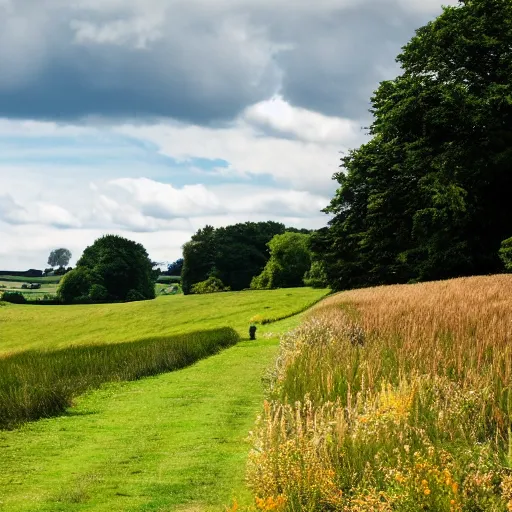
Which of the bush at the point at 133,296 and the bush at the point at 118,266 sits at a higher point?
the bush at the point at 118,266

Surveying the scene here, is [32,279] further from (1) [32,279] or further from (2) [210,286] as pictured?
(2) [210,286]

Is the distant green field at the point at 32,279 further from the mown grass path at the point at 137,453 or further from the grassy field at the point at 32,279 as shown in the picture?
the mown grass path at the point at 137,453

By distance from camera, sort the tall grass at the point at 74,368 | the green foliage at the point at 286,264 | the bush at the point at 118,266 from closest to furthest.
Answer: the tall grass at the point at 74,368 < the green foliage at the point at 286,264 < the bush at the point at 118,266

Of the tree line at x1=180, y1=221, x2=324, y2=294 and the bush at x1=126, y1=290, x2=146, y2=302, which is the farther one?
the bush at x1=126, y1=290, x2=146, y2=302

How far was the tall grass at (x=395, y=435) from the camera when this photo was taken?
675 centimetres

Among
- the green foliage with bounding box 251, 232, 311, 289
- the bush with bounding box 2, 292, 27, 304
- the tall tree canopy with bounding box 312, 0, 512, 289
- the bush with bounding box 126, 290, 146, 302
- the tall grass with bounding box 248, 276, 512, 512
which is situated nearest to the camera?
the tall grass with bounding box 248, 276, 512, 512

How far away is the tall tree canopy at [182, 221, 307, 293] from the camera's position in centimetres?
11362

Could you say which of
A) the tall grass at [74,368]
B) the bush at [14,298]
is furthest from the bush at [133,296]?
the tall grass at [74,368]

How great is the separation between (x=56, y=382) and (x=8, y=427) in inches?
147

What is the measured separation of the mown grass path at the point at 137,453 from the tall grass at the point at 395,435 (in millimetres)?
919

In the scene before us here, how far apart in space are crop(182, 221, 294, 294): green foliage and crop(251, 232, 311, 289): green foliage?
950 centimetres

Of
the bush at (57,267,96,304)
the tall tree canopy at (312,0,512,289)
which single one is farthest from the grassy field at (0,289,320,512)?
the bush at (57,267,96,304)

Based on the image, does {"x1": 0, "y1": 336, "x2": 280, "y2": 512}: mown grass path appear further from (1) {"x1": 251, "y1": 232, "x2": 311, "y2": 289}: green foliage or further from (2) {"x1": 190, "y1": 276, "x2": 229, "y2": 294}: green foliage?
(2) {"x1": 190, "y1": 276, "x2": 229, "y2": 294}: green foliage

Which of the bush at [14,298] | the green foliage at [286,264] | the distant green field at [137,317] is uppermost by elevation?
the green foliage at [286,264]
